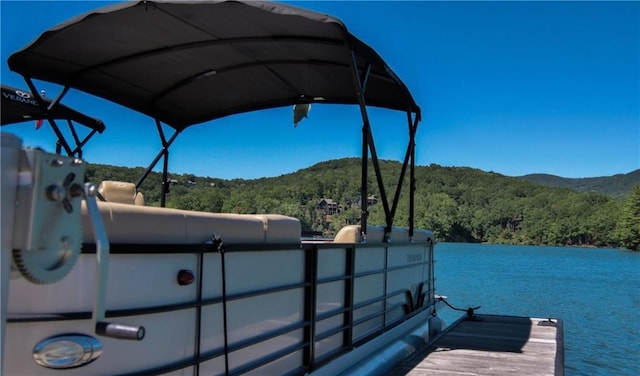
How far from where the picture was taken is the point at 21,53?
→ 4609mm

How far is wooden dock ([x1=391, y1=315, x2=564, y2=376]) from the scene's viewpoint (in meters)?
5.40

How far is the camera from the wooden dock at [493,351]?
540 centimetres

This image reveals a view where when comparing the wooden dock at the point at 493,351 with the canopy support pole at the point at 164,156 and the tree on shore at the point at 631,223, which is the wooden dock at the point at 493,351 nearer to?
the canopy support pole at the point at 164,156

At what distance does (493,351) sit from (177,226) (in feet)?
16.1

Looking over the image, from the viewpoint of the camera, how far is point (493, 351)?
639 cm

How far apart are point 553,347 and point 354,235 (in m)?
3.56

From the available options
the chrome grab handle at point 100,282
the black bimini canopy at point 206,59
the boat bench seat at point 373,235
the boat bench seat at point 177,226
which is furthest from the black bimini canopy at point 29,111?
the chrome grab handle at point 100,282

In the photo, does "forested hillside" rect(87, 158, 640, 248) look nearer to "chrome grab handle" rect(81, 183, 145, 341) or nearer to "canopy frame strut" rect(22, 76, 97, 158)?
"canopy frame strut" rect(22, 76, 97, 158)

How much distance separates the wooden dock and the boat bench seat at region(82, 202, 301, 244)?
2610 millimetres

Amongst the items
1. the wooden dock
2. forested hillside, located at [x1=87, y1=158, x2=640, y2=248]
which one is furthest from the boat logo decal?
forested hillside, located at [x1=87, y1=158, x2=640, y2=248]

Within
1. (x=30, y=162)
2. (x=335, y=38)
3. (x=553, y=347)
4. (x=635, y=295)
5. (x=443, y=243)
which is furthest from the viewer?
(x=443, y=243)

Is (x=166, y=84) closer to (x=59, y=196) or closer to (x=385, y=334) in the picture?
(x=385, y=334)

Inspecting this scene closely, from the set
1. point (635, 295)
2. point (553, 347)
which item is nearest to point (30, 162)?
point (553, 347)

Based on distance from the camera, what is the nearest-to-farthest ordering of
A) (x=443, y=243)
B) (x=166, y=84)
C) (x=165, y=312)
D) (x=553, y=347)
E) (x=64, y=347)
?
(x=64, y=347), (x=165, y=312), (x=166, y=84), (x=553, y=347), (x=443, y=243)
